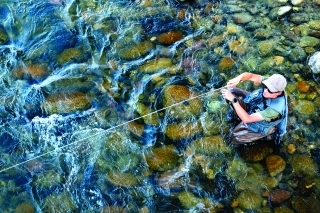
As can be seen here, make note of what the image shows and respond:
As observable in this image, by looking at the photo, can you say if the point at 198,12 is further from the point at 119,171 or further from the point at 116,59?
the point at 119,171

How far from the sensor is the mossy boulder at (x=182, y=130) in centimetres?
615

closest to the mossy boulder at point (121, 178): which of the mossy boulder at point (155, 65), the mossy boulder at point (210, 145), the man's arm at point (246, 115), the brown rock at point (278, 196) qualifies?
the mossy boulder at point (210, 145)

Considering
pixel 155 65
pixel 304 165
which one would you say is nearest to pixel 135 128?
pixel 155 65

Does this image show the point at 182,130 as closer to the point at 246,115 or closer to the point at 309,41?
the point at 246,115

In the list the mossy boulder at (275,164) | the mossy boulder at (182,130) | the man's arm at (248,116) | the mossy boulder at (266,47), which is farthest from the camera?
the mossy boulder at (266,47)

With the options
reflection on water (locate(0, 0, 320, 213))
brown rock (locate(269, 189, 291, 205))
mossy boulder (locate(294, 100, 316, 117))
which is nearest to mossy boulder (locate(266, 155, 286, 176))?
reflection on water (locate(0, 0, 320, 213))

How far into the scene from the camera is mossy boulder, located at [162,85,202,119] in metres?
6.39

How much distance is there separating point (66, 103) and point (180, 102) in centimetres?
222

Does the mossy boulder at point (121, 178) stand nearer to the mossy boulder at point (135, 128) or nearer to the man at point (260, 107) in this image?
the mossy boulder at point (135, 128)

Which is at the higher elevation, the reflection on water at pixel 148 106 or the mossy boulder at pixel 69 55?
the mossy boulder at pixel 69 55

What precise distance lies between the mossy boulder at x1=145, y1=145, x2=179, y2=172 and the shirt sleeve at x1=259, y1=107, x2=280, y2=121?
1.85m

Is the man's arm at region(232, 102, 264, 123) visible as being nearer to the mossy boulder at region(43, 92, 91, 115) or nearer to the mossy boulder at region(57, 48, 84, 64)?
the mossy boulder at region(43, 92, 91, 115)

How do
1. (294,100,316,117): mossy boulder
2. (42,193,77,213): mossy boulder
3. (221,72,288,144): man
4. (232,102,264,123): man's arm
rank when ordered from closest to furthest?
(221,72,288,144): man
(232,102,264,123): man's arm
(42,193,77,213): mossy boulder
(294,100,316,117): mossy boulder

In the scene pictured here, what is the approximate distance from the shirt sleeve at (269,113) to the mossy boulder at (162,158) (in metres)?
1.85
